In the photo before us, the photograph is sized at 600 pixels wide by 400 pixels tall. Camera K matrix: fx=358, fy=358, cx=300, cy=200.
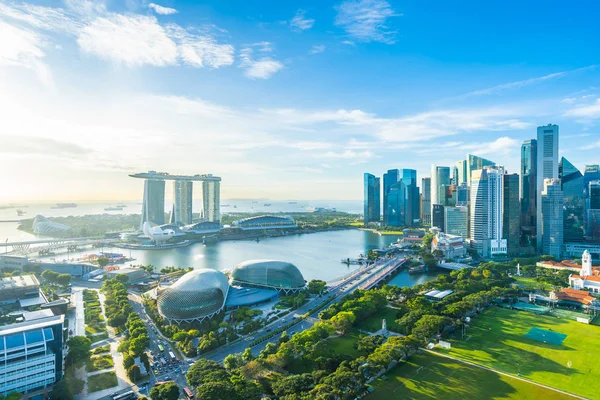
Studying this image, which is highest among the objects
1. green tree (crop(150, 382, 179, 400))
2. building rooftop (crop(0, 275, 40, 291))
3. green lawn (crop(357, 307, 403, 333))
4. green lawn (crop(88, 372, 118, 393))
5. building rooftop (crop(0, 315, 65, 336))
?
building rooftop (crop(0, 315, 65, 336))

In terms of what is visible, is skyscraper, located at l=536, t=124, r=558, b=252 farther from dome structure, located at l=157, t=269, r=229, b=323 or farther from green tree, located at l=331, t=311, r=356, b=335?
dome structure, located at l=157, t=269, r=229, b=323

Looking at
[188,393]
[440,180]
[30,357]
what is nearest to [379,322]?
[188,393]

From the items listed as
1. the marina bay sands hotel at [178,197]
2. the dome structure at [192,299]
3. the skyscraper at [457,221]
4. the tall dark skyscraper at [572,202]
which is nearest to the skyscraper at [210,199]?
the marina bay sands hotel at [178,197]

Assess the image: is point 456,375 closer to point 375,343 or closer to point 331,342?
point 375,343

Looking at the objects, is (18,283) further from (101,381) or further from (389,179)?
(389,179)

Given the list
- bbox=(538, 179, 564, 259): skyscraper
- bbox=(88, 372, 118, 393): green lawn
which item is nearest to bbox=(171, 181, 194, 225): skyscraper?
bbox=(88, 372, 118, 393): green lawn
